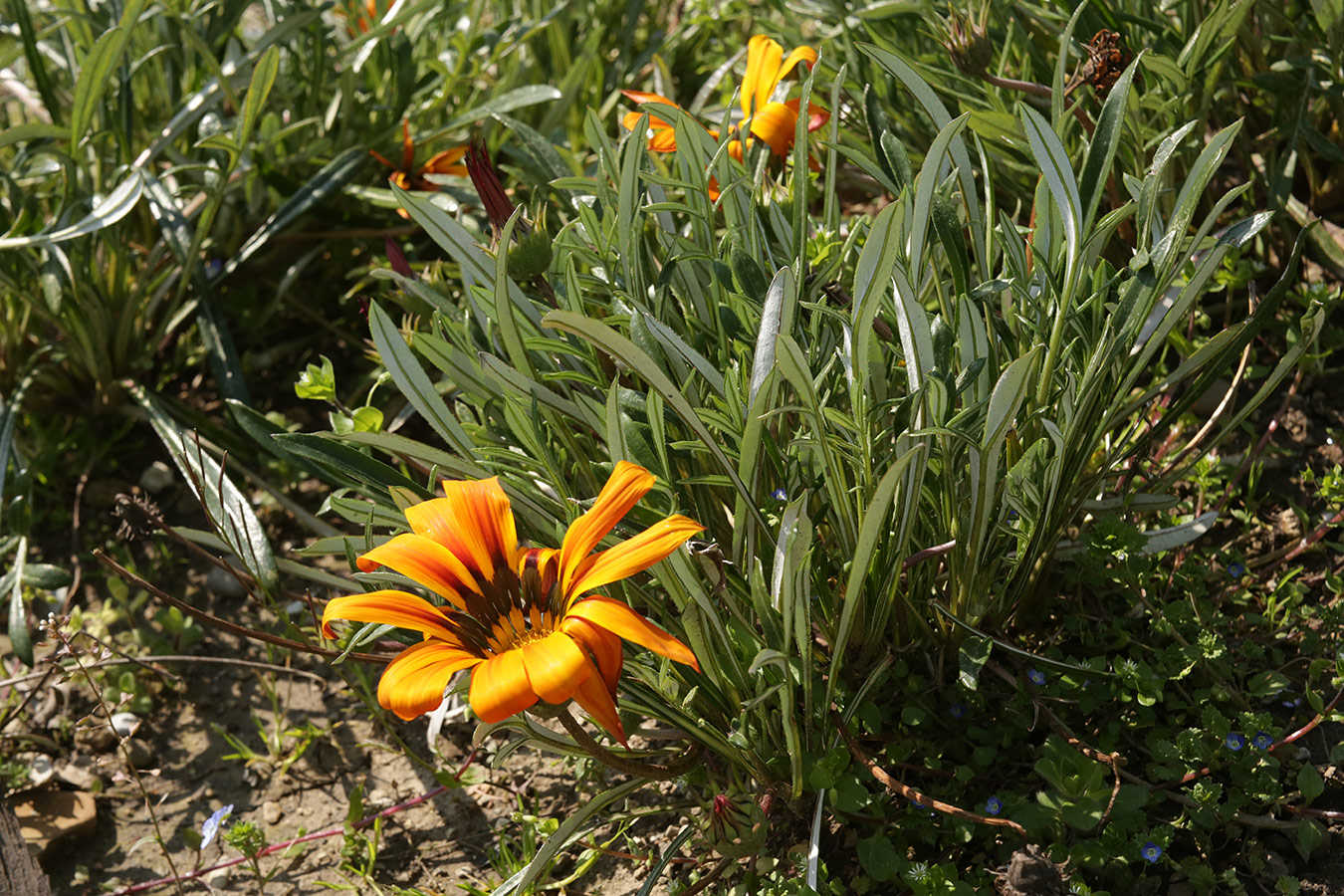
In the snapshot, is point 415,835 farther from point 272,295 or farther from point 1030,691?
point 272,295

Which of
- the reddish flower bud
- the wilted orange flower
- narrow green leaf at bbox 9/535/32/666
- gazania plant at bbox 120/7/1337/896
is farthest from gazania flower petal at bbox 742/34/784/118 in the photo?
narrow green leaf at bbox 9/535/32/666

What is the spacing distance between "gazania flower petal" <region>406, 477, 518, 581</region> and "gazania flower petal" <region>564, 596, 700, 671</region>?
149 mm

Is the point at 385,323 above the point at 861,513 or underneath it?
above

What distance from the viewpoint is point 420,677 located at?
3.16 ft

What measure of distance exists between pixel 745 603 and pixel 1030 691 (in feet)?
1.17

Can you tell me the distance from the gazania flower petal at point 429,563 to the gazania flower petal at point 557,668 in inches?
6.3

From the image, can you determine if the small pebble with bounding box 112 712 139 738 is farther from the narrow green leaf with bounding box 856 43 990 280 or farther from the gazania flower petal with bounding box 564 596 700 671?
the narrow green leaf with bounding box 856 43 990 280

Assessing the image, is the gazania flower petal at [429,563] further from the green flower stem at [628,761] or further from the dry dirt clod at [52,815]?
the dry dirt clod at [52,815]

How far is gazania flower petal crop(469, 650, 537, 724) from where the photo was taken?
903mm

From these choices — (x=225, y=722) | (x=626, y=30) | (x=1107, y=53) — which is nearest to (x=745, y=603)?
(x=1107, y=53)

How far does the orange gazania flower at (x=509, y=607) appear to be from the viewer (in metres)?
0.93

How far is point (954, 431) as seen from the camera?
1121 millimetres

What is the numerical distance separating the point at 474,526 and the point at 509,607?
0.09 meters

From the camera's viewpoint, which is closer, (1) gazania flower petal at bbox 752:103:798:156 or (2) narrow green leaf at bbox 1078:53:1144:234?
(2) narrow green leaf at bbox 1078:53:1144:234
